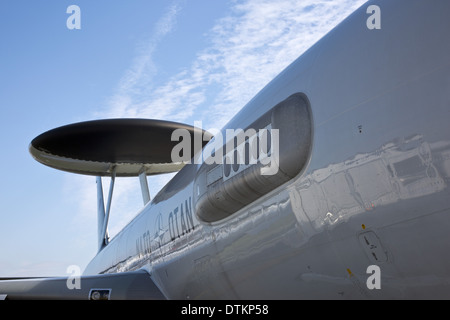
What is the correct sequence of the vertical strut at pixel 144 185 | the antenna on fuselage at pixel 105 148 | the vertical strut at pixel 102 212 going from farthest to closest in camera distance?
the vertical strut at pixel 144 185
the vertical strut at pixel 102 212
the antenna on fuselage at pixel 105 148

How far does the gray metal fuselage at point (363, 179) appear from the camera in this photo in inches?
110

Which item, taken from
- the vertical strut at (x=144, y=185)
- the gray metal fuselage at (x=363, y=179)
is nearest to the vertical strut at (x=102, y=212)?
the vertical strut at (x=144, y=185)

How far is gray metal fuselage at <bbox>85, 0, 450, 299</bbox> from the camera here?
110 inches

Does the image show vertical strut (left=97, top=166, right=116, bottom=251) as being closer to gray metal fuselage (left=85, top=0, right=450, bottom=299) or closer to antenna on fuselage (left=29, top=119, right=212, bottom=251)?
antenna on fuselage (left=29, top=119, right=212, bottom=251)

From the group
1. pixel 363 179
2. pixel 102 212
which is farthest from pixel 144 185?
pixel 363 179

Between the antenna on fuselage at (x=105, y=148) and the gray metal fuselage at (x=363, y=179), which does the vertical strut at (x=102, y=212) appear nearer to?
the antenna on fuselage at (x=105, y=148)

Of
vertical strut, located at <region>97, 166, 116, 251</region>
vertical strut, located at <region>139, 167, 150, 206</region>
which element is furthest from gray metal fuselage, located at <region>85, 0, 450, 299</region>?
vertical strut, located at <region>139, 167, 150, 206</region>

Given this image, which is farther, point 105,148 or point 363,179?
point 105,148

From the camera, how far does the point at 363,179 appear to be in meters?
3.17

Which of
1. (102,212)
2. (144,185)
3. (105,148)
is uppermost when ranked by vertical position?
(105,148)

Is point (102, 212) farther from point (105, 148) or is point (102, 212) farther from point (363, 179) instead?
point (363, 179)

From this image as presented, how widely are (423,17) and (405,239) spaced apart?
142 cm

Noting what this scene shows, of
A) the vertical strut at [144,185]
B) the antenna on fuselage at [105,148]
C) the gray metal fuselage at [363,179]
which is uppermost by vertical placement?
the antenna on fuselage at [105,148]
